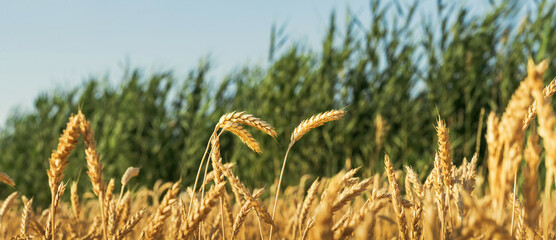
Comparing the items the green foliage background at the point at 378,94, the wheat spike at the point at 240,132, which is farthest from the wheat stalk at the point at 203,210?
the green foliage background at the point at 378,94

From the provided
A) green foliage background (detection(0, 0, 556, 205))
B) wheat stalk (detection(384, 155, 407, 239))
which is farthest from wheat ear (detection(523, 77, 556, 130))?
green foliage background (detection(0, 0, 556, 205))

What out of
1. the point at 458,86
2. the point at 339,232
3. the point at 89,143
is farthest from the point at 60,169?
the point at 458,86

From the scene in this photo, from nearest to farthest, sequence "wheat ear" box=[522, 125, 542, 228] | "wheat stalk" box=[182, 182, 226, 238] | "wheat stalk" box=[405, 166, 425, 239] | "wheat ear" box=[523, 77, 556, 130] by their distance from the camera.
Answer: "wheat ear" box=[522, 125, 542, 228], "wheat stalk" box=[182, 182, 226, 238], "wheat ear" box=[523, 77, 556, 130], "wheat stalk" box=[405, 166, 425, 239]

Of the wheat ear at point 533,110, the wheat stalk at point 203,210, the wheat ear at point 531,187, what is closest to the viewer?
the wheat ear at point 531,187

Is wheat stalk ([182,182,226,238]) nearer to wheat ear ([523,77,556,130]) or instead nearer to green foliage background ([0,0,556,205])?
wheat ear ([523,77,556,130])

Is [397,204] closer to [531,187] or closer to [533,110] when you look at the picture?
[533,110]

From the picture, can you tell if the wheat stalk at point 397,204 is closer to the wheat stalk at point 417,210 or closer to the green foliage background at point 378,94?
the wheat stalk at point 417,210

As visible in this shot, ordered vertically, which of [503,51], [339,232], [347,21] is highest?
[347,21]

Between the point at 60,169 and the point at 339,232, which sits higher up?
the point at 60,169

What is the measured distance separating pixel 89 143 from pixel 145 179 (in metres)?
7.18

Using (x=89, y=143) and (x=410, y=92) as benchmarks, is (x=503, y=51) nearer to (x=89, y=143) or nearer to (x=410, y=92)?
(x=410, y=92)

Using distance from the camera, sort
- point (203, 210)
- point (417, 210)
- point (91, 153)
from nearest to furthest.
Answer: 1. point (203, 210)
2. point (91, 153)
3. point (417, 210)

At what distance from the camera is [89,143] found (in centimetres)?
87

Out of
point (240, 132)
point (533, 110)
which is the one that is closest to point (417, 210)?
point (533, 110)
